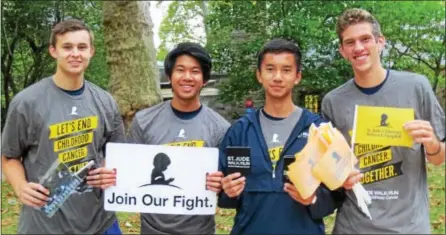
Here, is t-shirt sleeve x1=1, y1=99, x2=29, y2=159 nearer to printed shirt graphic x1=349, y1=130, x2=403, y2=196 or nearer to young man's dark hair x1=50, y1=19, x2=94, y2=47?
young man's dark hair x1=50, y1=19, x2=94, y2=47

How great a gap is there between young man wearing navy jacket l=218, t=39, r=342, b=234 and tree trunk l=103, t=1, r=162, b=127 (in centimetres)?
488

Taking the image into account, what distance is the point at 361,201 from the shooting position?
123 inches

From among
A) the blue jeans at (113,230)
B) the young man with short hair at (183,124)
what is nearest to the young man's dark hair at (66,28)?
the young man with short hair at (183,124)

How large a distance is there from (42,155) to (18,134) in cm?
18

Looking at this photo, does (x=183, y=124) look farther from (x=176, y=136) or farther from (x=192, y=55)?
(x=192, y=55)

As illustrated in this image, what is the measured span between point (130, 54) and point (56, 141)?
4.87 m

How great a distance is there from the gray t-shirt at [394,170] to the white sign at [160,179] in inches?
32.4

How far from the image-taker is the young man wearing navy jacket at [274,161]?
3100 mm

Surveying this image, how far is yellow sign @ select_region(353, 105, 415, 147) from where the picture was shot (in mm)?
3135

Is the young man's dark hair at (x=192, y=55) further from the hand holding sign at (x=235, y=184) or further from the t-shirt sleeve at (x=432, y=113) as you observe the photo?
the t-shirt sleeve at (x=432, y=113)

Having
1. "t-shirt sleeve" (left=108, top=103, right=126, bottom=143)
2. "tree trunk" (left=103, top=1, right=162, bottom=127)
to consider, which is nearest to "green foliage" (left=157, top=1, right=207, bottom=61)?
"tree trunk" (left=103, top=1, right=162, bottom=127)

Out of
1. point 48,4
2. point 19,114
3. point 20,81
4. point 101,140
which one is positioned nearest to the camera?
point 19,114

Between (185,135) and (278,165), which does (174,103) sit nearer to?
(185,135)

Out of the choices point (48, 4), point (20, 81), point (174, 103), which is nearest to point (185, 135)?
point (174, 103)
